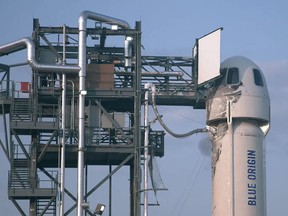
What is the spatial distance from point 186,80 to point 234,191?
35.1ft

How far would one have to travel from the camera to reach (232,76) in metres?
68.6

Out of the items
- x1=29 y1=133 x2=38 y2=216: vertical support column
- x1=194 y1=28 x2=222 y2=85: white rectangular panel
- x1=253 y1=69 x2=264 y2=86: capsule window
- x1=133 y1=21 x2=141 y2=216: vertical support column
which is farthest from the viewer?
x1=253 y1=69 x2=264 y2=86: capsule window

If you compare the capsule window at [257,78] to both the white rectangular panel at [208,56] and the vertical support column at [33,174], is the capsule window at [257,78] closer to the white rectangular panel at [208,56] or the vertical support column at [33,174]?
the white rectangular panel at [208,56]

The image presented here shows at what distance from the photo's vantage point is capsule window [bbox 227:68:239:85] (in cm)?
6838

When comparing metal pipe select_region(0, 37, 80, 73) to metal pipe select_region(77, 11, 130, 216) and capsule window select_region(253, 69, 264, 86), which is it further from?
capsule window select_region(253, 69, 264, 86)

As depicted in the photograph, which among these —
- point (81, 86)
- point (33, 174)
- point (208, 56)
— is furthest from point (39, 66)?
point (208, 56)

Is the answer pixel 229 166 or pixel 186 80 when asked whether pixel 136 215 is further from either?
pixel 186 80

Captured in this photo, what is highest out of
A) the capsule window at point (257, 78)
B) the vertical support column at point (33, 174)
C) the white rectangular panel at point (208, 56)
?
the white rectangular panel at point (208, 56)

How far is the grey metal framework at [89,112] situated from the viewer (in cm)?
6681

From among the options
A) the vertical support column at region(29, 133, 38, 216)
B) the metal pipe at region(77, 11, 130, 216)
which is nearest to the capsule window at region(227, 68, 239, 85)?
the metal pipe at region(77, 11, 130, 216)

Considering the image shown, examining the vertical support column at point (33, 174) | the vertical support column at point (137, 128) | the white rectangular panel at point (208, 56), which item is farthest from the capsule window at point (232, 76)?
the vertical support column at point (33, 174)

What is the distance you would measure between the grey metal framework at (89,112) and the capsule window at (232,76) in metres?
3.44

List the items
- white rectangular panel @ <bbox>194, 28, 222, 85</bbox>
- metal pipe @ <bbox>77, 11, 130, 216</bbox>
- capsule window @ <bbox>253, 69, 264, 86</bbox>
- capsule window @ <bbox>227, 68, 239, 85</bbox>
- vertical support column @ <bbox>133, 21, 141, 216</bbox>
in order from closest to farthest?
metal pipe @ <bbox>77, 11, 130, 216</bbox>, vertical support column @ <bbox>133, 21, 141, 216</bbox>, white rectangular panel @ <bbox>194, 28, 222, 85</bbox>, capsule window @ <bbox>227, 68, 239, 85</bbox>, capsule window @ <bbox>253, 69, 264, 86</bbox>

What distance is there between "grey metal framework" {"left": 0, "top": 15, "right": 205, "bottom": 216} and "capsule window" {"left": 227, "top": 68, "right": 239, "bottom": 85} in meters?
3.44
